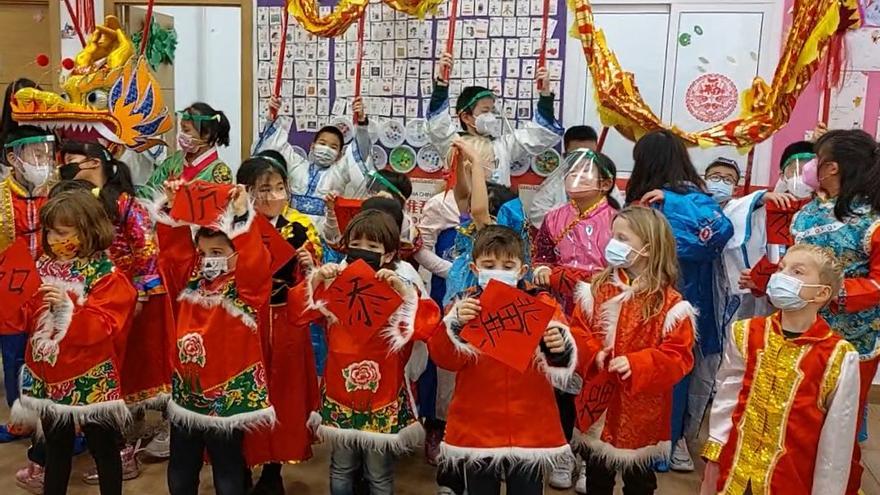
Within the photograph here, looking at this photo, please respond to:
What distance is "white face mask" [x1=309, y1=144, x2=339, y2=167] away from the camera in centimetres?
377

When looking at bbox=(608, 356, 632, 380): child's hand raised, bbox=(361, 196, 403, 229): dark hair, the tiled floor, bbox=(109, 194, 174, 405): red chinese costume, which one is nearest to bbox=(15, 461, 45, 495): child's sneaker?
the tiled floor

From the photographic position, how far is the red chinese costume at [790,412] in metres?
1.91

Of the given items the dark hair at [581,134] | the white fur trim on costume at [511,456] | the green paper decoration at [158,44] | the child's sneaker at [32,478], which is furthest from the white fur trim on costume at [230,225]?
the green paper decoration at [158,44]

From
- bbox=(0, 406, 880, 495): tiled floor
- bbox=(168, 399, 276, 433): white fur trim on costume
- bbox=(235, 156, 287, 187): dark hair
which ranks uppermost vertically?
bbox=(235, 156, 287, 187): dark hair

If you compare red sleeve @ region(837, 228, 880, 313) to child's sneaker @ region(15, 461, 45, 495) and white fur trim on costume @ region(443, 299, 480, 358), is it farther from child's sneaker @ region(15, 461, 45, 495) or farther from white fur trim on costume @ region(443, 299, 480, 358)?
child's sneaker @ region(15, 461, 45, 495)

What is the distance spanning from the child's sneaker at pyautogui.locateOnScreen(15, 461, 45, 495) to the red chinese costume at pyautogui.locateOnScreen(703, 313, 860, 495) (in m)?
2.33

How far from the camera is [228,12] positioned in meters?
6.13

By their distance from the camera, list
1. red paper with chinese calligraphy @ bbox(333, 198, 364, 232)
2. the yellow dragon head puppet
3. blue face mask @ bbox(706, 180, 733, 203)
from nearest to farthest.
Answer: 1. red paper with chinese calligraphy @ bbox(333, 198, 364, 232)
2. the yellow dragon head puppet
3. blue face mask @ bbox(706, 180, 733, 203)

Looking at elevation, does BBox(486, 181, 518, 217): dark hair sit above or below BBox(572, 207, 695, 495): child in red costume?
above

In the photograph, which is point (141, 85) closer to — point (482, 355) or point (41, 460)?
point (41, 460)

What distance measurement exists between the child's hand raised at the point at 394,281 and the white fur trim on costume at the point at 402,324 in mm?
14

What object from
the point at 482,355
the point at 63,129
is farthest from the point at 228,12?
the point at 482,355

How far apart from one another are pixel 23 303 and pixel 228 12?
4.48m

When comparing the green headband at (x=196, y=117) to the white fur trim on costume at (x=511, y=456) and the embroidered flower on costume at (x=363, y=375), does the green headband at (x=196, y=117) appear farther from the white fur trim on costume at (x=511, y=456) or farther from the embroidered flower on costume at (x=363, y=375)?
the white fur trim on costume at (x=511, y=456)
